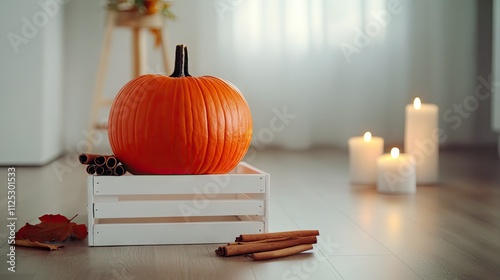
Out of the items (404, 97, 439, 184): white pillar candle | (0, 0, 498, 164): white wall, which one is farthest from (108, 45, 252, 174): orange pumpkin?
(0, 0, 498, 164): white wall

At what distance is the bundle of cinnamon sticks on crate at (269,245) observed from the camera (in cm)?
172

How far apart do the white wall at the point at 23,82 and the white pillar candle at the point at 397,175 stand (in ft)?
5.34

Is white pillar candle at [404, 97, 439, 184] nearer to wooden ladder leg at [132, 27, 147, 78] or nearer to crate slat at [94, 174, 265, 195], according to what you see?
crate slat at [94, 174, 265, 195]

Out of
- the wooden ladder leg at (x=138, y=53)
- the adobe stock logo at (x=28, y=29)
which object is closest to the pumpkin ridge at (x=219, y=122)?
the adobe stock logo at (x=28, y=29)

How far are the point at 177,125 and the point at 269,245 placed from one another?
1.22 feet

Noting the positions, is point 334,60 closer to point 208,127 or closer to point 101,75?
point 101,75

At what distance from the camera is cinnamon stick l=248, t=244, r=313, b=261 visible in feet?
5.55

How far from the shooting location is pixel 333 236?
1977 millimetres

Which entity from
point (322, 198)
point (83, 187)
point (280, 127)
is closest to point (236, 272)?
point (322, 198)

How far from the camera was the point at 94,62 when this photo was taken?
4.27 m

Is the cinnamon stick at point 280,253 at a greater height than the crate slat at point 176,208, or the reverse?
the crate slat at point 176,208

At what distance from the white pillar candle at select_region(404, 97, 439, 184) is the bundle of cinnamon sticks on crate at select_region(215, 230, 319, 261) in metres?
1.24

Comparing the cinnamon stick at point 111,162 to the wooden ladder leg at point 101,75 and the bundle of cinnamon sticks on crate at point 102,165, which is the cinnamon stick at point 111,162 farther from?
the wooden ladder leg at point 101,75

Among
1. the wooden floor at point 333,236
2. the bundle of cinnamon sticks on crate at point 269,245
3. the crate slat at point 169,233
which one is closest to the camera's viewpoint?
the wooden floor at point 333,236
